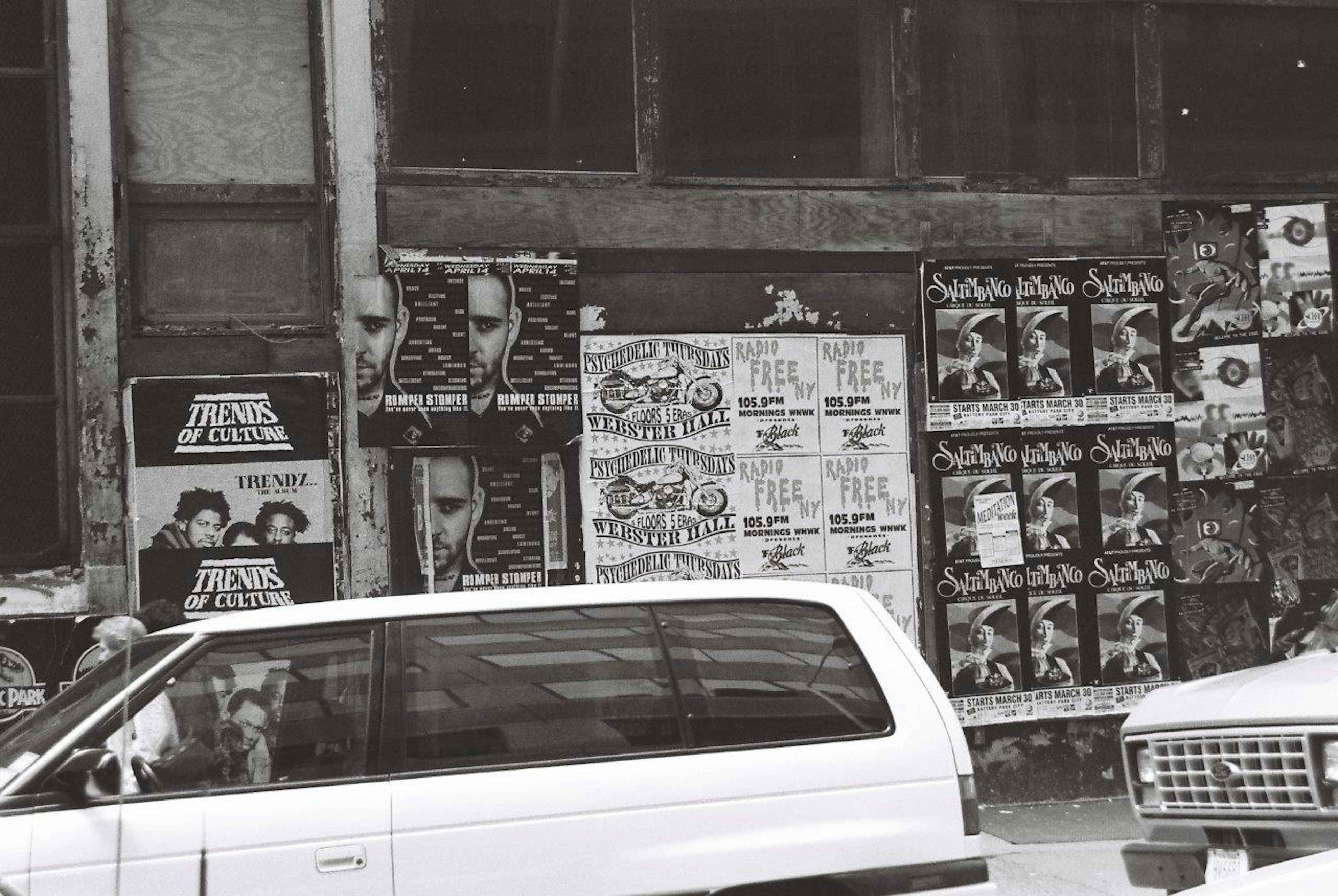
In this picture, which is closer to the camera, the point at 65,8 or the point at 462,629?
the point at 462,629

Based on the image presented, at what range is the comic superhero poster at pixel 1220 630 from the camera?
395 inches

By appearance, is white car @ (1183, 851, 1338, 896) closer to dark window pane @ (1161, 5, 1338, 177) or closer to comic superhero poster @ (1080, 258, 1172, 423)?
comic superhero poster @ (1080, 258, 1172, 423)

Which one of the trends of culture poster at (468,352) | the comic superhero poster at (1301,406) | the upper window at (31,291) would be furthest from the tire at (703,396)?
the comic superhero poster at (1301,406)

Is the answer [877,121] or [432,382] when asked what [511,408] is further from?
[877,121]

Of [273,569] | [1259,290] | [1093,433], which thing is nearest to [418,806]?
[273,569]

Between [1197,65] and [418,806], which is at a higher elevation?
[1197,65]

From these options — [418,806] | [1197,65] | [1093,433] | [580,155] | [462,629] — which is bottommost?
[418,806]

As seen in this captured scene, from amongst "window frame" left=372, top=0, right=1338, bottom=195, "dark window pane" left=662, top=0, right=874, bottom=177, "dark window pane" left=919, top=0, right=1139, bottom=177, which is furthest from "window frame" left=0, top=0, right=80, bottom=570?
"dark window pane" left=919, top=0, right=1139, bottom=177

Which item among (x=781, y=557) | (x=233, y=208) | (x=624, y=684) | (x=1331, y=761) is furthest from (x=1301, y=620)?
(x=233, y=208)

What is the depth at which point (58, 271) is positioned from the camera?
8758mm

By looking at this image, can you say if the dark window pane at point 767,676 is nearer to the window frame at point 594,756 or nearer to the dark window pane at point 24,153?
the window frame at point 594,756

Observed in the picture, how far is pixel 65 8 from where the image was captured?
28.6 feet

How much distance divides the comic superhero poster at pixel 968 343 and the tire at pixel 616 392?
2.08 metres

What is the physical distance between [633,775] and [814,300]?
561 cm
